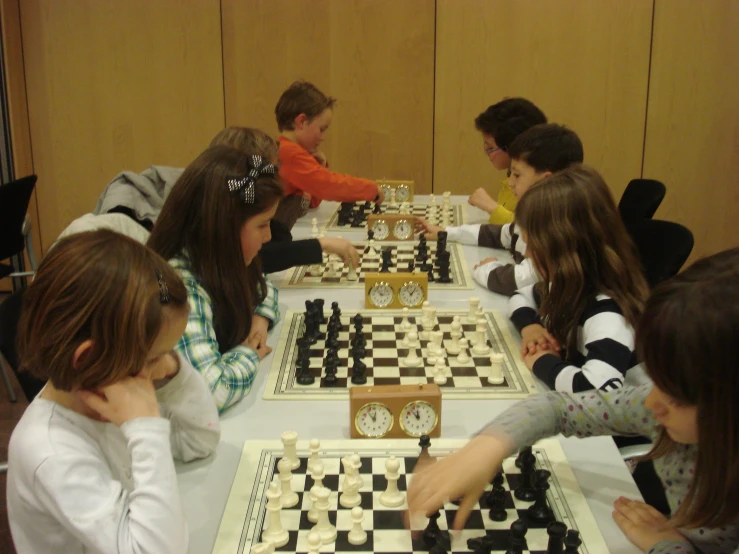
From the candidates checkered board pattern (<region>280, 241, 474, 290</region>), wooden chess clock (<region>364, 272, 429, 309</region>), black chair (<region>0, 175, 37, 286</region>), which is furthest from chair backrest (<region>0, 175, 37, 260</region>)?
wooden chess clock (<region>364, 272, 429, 309</region>)

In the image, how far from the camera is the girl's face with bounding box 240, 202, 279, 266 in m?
2.06

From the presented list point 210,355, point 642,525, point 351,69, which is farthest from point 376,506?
point 351,69

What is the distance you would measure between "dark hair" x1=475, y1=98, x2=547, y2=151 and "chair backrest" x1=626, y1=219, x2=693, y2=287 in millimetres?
1002

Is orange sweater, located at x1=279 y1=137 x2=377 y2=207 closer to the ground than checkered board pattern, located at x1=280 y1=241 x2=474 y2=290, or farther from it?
farther from it

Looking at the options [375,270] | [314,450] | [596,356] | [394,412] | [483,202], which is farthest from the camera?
[483,202]

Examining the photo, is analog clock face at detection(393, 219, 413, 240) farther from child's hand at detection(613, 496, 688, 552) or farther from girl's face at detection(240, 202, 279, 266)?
child's hand at detection(613, 496, 688, 552)

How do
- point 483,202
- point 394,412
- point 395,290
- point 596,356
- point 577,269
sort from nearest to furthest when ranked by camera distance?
point 394,412 → point 596,356 → point 577,269 → point 395,290 → point 483,202

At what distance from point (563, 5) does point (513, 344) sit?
12.7 ft

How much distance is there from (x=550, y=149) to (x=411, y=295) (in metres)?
0.94

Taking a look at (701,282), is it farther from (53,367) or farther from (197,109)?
(197,109)

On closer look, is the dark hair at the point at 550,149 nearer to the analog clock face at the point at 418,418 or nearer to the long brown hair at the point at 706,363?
the analog clock face at the point at 418,418

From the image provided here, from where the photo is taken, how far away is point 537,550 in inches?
51.8

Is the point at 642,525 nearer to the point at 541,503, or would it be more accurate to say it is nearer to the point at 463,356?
the point at 541,503

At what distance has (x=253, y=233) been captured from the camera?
2078 mm
